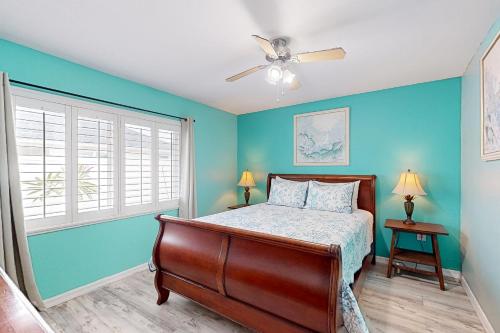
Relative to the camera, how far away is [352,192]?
316cm

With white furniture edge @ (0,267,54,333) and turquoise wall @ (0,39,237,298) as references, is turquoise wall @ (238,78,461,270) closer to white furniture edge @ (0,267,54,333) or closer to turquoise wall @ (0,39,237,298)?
turquoise wall @ (0,39,237,298)

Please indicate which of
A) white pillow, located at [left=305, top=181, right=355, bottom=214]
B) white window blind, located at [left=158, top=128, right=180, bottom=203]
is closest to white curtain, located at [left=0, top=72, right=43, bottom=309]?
white window blind, located at [left=158, top=128, right=180, bottom=203]

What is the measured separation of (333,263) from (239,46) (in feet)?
6.35

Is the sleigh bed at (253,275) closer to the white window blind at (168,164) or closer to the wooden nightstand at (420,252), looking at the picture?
the wooden nightstand at (420,252)

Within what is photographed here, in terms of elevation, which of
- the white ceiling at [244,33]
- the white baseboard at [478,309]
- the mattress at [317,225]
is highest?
the white ceiling at [244,33]

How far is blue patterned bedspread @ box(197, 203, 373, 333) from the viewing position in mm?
1497

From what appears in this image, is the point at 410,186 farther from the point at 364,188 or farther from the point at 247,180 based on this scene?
the point at 247,180

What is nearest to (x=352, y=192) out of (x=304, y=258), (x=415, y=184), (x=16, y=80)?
(x=415, y=184)

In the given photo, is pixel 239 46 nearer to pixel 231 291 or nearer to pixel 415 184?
pixel 231 291

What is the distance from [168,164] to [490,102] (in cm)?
356

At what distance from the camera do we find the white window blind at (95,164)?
257 centimetres

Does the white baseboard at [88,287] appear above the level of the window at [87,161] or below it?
below

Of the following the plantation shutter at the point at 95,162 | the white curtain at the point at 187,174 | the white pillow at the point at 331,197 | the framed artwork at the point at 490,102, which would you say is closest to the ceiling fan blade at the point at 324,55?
the framed artwork at the point at 490,102

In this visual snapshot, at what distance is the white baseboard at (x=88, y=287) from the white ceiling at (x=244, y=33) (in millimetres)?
2400
